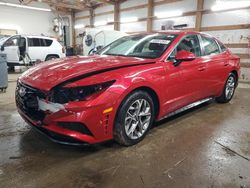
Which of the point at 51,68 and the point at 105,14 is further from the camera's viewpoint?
the point at 105,14

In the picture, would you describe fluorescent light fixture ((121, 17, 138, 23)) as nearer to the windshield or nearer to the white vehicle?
the white vehicle

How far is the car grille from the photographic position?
1959 mm

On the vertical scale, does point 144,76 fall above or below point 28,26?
below

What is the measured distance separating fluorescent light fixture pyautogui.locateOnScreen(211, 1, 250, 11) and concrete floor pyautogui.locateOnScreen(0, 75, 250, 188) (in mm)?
6082

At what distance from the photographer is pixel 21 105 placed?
2217 mm

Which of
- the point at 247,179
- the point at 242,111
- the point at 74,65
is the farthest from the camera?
the point at 242,111

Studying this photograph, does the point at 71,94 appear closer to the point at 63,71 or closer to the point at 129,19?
the point at 63,71

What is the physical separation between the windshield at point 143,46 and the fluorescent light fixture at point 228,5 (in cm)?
602

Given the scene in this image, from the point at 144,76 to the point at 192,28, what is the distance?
7.51 m

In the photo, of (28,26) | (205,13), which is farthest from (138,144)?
(28,26)

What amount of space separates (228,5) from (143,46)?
21.1ft

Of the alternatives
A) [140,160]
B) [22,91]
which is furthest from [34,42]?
[140,160]

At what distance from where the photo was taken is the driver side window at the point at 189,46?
269 cm

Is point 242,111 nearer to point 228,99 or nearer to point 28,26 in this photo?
point 228,99
